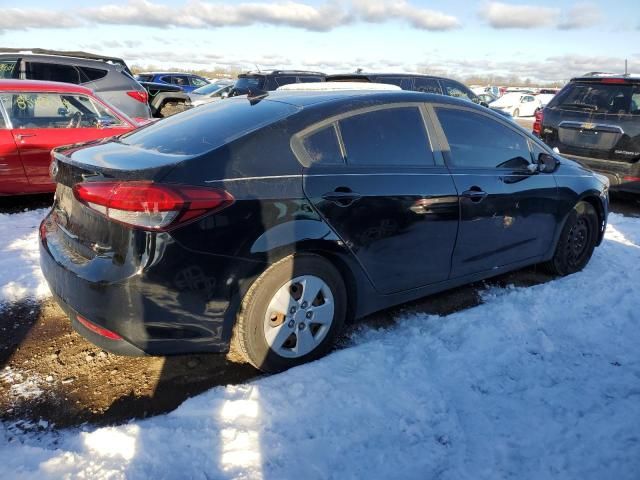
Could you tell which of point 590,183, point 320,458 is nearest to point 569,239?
point 590,183

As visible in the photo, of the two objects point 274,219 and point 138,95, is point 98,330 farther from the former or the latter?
point 138,95

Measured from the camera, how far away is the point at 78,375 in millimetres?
2826

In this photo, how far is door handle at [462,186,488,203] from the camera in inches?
135

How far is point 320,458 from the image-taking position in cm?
222

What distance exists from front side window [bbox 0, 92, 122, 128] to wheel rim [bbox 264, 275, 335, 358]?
15.4 ft

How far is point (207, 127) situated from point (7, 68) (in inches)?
298

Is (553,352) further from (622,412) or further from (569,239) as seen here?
(569,239)

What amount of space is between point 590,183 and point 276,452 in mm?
3720

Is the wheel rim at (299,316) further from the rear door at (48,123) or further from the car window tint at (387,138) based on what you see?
the rear door at (48,123)

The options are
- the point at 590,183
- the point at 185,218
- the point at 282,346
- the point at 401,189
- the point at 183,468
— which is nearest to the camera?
the point at 183,468

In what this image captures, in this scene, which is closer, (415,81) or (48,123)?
(48,123)

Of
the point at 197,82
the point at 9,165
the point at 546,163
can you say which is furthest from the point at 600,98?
the point at 197,82

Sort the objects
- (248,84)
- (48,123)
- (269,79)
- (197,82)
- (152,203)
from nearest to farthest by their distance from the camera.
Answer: (152,203)
(48,123)
(269,79)
(248,84)
(197,82)

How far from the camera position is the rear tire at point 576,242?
4.41 meters
